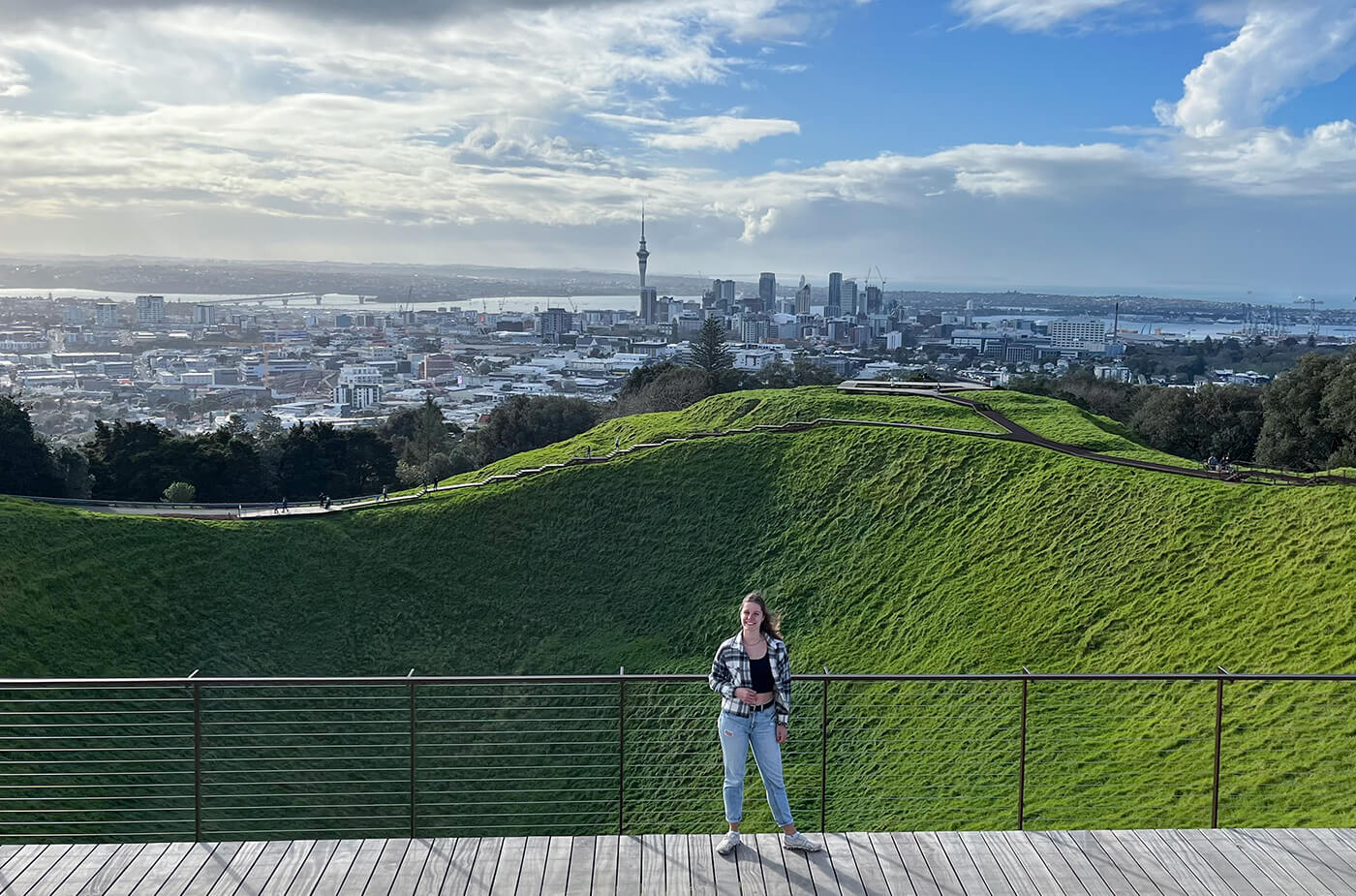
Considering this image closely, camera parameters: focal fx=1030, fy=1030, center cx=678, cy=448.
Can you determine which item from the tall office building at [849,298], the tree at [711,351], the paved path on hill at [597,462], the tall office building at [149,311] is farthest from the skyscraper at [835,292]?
the paved path on hill at [597,462]

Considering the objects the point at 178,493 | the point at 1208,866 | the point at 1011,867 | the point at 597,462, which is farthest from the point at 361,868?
the point at 178,493

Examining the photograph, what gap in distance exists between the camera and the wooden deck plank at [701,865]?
5.07 meters

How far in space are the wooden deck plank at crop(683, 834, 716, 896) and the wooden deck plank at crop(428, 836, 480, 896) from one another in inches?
26.7

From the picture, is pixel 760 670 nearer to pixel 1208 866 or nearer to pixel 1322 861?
pixel 1208 866

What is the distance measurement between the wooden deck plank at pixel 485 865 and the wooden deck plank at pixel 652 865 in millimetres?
408

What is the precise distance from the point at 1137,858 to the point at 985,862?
2.69 feet

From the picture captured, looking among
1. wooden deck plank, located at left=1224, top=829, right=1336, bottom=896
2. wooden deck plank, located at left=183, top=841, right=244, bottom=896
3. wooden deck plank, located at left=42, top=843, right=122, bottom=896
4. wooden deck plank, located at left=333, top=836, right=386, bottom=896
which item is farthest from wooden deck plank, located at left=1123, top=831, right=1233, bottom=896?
wooden deck plank, located at left=42, top=843, right=122, bottom=896

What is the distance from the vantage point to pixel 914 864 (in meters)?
5.30

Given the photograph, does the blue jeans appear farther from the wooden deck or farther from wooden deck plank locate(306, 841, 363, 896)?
wooden deck plank locate(306, 841, 363, 896)

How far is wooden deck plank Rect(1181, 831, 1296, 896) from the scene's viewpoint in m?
5.11

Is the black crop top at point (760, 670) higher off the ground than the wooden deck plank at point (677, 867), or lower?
higher

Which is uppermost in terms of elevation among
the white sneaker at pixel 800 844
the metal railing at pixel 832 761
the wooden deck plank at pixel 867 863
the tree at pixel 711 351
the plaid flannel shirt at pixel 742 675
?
the tree at pixel 711 351

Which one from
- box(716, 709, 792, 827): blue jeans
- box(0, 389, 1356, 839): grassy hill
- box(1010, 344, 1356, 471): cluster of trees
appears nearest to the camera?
box(716, 709, 792, 827): blue jeans

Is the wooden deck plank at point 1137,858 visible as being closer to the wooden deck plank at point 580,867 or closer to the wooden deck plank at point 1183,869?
the wooden deck plank at point 1183,869
